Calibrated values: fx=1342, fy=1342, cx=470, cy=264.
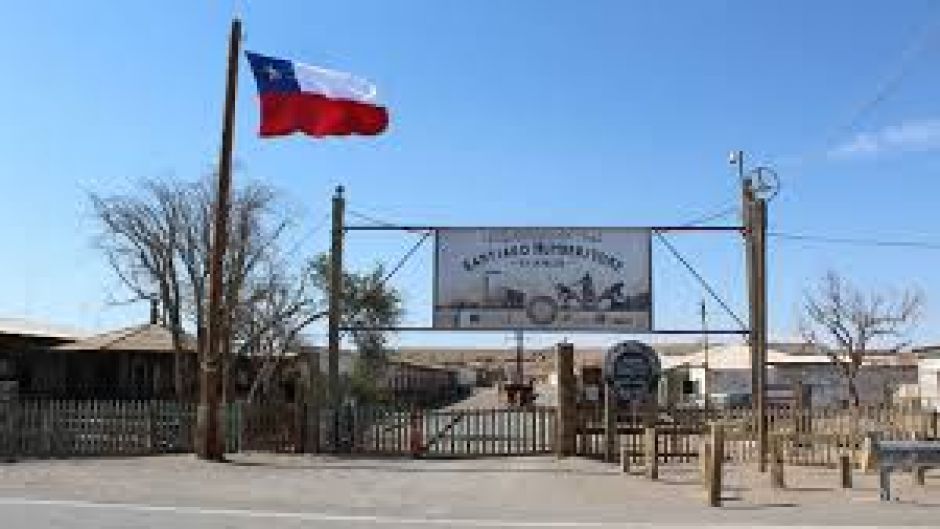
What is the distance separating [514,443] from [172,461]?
29.0ft

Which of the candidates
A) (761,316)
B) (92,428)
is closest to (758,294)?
(761,316)

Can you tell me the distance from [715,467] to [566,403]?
10719 mm

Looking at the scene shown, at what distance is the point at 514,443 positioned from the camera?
103 ft

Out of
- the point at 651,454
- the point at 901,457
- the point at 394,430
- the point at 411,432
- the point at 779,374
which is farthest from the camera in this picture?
the point at 779,374

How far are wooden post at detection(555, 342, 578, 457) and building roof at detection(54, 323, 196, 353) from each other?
19.9m

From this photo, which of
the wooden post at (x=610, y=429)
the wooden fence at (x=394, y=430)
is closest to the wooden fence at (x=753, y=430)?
the wooden fence at (x=394, y=430)

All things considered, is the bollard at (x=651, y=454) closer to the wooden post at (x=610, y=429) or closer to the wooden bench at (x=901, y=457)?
the wooden post at (x=610, y=429)

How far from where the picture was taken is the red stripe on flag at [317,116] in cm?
2736

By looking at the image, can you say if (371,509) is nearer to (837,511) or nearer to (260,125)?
(837,511)

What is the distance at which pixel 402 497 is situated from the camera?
63.9 feet

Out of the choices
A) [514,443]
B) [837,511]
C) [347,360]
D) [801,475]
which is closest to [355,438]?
Result: [514,443]

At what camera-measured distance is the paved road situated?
16.1m

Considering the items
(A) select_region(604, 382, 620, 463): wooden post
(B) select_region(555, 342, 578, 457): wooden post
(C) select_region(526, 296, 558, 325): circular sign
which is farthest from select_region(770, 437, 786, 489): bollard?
(C) select_region(526, 296, 558, 325): circular sign

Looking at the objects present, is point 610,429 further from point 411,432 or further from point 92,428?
point 92,428
